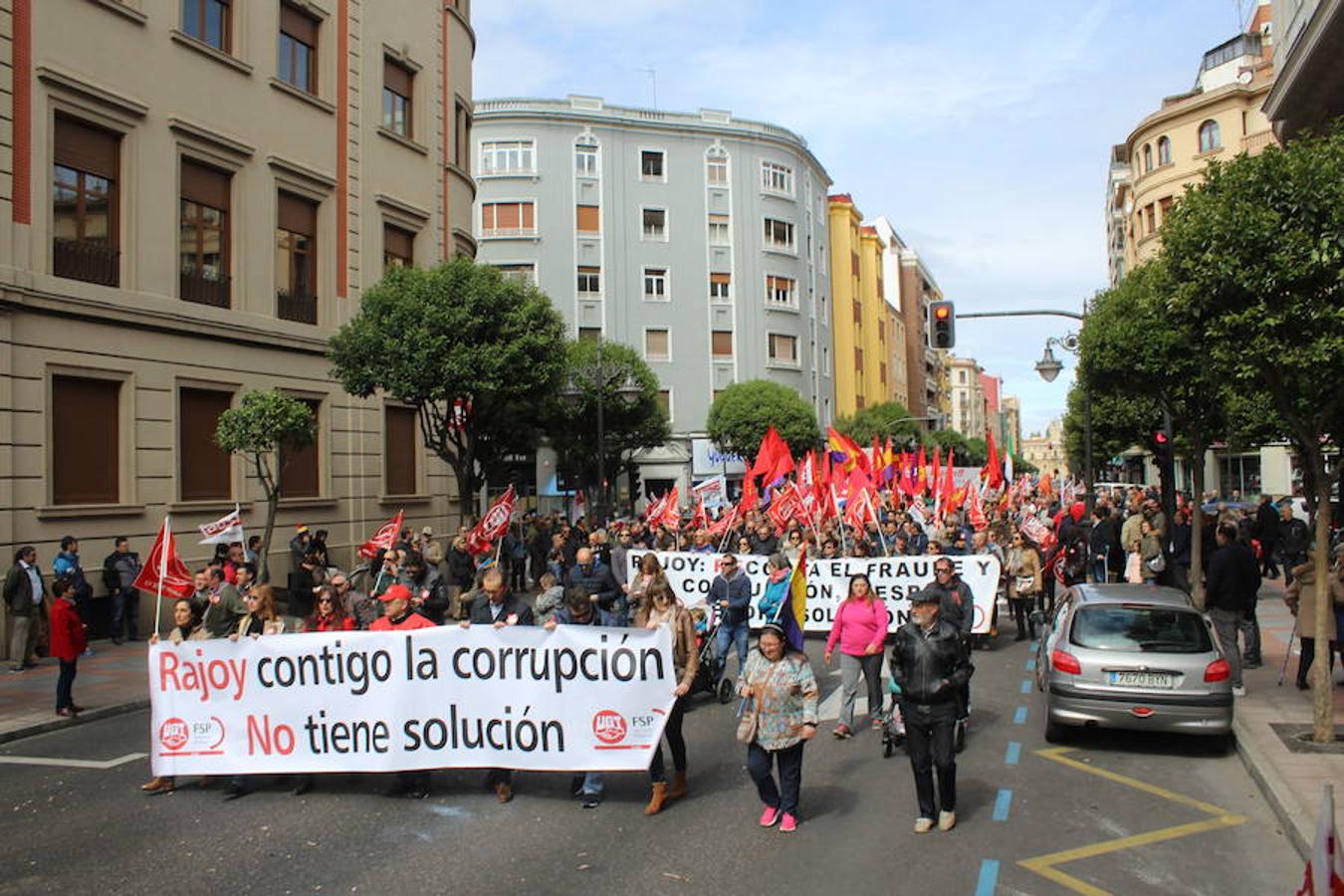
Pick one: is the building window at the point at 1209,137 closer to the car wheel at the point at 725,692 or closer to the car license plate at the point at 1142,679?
the car wheel at the point at 725,692

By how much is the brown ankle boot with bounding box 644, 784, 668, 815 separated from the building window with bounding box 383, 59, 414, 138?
21.1 m

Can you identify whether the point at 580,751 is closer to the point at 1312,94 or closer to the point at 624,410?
the point at 1312,94

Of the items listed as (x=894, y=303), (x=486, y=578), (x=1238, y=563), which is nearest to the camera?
(x=486, y=578)

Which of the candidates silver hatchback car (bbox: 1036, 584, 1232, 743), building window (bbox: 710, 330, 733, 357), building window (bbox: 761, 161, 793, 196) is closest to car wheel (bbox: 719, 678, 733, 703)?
silver hatchback car (bbox: 1036, 584, 1232, 743)

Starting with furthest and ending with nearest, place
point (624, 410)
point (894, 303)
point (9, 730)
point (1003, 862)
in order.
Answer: point (894, 303)
point (624, 410)
point (9, 730)
point (1003, 862)

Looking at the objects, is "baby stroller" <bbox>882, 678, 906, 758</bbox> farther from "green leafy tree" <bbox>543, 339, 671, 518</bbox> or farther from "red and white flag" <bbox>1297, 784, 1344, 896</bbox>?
"green leafy tree" <bbox>543, 339, 671, 518</bbox>

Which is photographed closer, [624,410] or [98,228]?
[98,228]

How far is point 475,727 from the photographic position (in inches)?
308

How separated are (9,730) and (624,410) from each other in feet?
98.2

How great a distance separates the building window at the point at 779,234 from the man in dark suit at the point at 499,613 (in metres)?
47.5

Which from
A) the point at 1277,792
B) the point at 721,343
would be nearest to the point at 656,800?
the point at 1277,792

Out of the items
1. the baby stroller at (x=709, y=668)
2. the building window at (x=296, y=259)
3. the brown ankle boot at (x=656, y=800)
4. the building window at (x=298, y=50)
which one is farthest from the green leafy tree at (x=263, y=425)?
the brown ankle boot at (x=656, y=800)

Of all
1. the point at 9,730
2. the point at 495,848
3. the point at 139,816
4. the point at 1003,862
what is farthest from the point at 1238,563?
the point at 9,730

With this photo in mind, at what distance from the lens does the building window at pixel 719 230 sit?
53188mm
